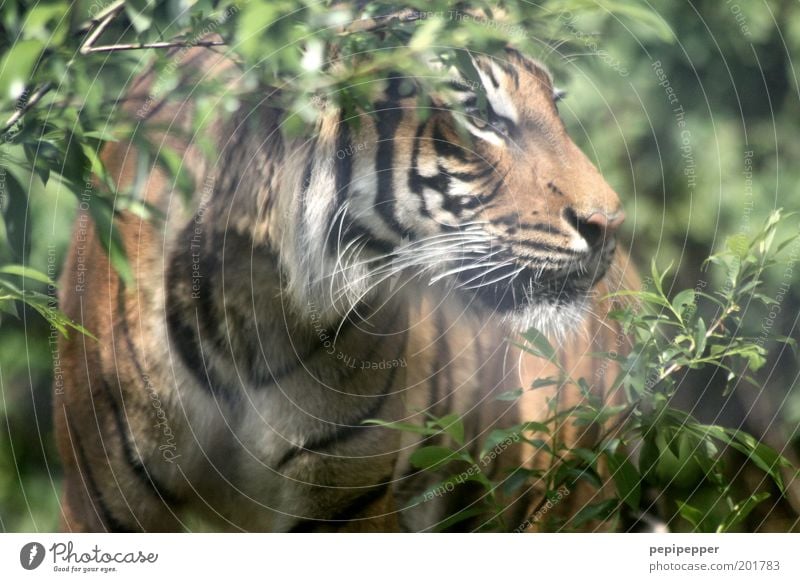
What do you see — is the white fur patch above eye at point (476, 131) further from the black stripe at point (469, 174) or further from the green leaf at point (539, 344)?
the green leaf at point (539, 344)

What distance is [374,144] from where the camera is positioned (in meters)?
1.65

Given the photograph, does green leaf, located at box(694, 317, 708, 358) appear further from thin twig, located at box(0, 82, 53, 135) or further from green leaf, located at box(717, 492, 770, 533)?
thin twig, located at box(0, 82, 53, 135)

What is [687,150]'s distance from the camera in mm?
1812

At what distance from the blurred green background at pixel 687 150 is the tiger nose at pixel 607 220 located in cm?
3

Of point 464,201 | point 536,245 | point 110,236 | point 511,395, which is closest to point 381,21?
point 464,201

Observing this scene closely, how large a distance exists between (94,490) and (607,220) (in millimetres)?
998

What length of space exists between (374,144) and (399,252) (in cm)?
19

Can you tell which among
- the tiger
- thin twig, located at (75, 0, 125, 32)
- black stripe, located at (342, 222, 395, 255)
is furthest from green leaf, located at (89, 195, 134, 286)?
black stripe, located at (342, 222, 395, 255)

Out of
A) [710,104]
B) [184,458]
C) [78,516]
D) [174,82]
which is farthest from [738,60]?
[78,516]

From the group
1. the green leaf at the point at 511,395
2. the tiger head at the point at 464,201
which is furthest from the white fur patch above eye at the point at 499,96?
the green leaf at the point at 511,395

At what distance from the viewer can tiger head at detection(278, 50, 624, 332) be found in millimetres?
1651

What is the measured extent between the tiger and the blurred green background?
5 cm

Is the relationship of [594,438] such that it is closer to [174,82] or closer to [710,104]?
[710,104]

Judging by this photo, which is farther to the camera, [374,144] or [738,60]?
[738,60]
